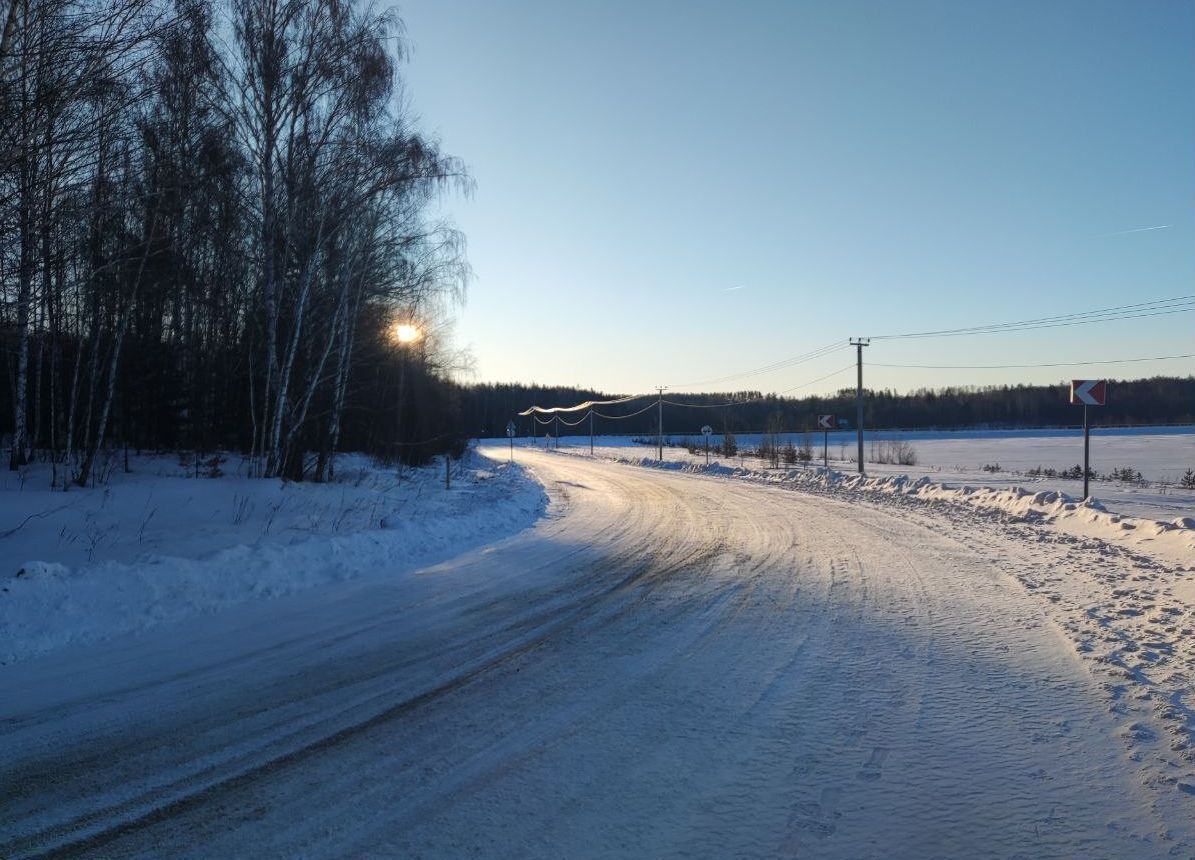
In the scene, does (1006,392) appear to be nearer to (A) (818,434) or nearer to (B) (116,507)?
(A) (818,434)

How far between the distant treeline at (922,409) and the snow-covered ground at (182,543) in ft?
264

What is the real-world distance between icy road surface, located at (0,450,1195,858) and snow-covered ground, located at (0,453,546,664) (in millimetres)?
579

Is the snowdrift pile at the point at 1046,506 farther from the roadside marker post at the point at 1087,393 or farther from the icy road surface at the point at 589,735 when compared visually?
the icy road surface at the point at 589,735

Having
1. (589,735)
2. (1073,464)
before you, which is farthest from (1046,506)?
(1073,464)

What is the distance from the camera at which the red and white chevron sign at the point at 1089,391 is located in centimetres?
1594

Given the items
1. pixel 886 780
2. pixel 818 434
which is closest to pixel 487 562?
pixel 886 780

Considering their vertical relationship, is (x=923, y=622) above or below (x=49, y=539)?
below

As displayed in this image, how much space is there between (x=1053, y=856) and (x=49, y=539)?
10449mm

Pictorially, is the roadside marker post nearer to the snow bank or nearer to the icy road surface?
the snow bank

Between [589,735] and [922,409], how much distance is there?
133 metres

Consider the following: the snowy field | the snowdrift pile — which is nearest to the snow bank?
the snowdrift pile

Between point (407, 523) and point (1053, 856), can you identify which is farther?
point (407, 523)

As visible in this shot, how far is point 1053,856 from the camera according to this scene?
2.92 m

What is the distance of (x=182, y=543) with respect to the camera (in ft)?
29.4
